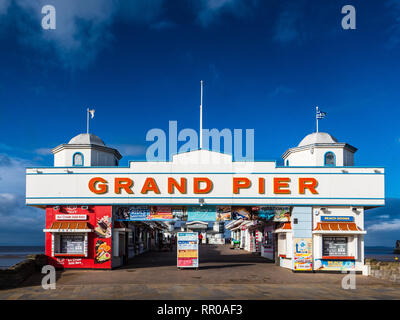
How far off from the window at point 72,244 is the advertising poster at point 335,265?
599 inches

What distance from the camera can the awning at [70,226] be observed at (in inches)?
945

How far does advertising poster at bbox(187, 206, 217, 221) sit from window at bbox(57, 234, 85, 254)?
7.23 metres

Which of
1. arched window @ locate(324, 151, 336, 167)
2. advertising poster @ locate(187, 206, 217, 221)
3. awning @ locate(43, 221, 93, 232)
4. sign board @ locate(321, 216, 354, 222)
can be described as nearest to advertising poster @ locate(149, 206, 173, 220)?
advertising poster @ locate(187, 206, 217, 221)

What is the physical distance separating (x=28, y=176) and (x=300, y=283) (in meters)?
18.2

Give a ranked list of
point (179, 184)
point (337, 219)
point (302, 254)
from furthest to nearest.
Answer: point (179, 184) → point (337, 219) → point (302, 254)

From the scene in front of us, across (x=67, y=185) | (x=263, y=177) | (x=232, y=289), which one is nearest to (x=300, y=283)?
(x=232, y=289)

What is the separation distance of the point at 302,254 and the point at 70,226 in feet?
49.1

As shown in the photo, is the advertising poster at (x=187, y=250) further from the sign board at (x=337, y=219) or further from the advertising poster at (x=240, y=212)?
the sign board at (x=337, y=219)

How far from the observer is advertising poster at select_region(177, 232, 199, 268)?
24.8 m

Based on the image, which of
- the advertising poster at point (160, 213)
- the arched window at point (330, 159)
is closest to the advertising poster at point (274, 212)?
the arched window at point (330, 159)

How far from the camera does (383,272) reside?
21922 millimetres

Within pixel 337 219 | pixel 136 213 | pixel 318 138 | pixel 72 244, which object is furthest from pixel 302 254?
pixel 72 244

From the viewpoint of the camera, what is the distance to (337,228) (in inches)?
935

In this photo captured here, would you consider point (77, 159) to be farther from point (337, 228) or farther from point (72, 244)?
point (337, 228)
